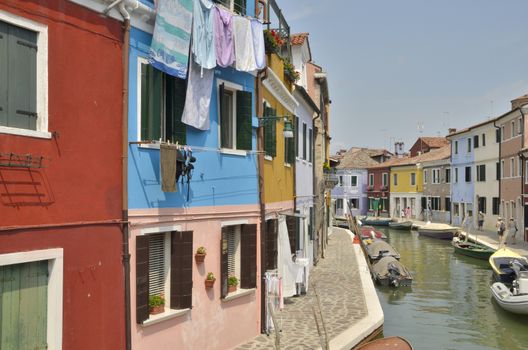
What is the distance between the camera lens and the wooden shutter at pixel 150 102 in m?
8.83

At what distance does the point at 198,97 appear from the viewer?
396 inches

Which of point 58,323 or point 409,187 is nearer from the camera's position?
point 58,323

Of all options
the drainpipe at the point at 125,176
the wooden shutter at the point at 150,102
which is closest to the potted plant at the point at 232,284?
the drainpipe at the point at 125,176

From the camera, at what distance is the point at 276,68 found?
1469cm

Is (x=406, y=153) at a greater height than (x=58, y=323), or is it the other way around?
(x=406, y=153)

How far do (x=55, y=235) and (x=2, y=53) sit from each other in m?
2.40

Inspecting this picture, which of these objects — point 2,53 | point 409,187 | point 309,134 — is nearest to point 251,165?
point 2,53

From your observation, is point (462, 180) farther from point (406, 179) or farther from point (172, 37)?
point (172, 37)

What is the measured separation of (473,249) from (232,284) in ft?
78.9

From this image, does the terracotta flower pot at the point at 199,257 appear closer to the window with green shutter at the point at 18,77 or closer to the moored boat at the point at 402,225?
the window with green shutter at the point at 18,77

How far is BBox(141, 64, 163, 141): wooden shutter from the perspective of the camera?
8828 mm

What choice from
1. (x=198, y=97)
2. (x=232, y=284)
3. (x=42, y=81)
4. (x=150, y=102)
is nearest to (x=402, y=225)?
(x=232, y=284)

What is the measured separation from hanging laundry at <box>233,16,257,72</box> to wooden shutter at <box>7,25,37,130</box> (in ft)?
15.9

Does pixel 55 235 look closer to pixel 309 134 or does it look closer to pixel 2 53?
pixel 2 53
